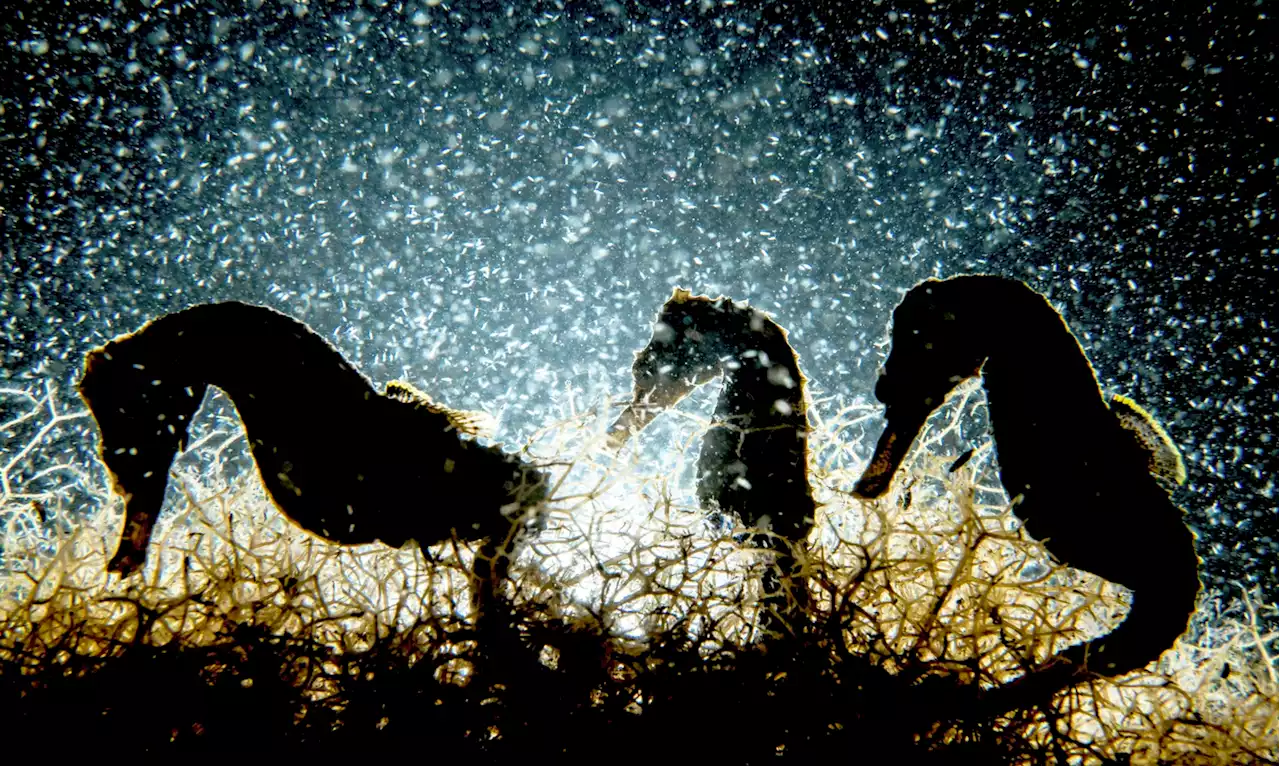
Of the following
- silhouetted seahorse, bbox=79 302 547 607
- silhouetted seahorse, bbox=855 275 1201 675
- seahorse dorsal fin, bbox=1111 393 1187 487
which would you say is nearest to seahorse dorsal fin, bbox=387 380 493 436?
silhouetted seahorse, bbox=79 302 547 607

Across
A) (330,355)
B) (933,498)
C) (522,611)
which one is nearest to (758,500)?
(522,611)

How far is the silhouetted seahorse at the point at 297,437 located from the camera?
130 centimetres

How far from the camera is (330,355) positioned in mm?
1356

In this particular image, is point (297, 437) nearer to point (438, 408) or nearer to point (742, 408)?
point (438, 408)

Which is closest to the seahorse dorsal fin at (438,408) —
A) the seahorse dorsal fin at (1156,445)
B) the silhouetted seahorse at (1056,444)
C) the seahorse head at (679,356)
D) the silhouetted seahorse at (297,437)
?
the silhouetted seahorse at (297,437)

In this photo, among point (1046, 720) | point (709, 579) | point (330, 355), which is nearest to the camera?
point (1046, 720)

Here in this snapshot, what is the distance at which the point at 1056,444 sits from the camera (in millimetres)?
1330

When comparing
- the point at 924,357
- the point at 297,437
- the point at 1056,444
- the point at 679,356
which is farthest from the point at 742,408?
the point at 297,437

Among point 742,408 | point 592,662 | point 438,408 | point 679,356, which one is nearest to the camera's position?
point 592,662

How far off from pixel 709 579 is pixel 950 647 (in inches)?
25.7

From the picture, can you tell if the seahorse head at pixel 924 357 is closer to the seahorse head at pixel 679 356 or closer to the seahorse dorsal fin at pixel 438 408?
the seahorse head at pixel 679 356

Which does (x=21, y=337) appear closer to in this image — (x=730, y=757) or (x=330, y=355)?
(x=330, y=355)

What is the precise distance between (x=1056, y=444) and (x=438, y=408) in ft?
5.14

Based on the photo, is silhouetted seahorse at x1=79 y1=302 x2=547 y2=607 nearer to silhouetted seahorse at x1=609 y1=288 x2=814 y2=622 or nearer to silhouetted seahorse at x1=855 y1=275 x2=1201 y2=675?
silhouetted seahorse at x1=609 y1=288 x2=814 y2=622
